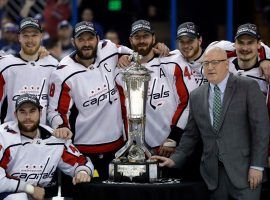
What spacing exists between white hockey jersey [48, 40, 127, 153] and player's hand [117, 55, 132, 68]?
9 cm

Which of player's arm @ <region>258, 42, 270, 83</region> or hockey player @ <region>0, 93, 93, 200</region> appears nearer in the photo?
hockey player @ <region>0, 93, 93, 200</region>

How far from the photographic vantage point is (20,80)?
25.5ft

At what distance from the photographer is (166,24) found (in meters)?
12.4

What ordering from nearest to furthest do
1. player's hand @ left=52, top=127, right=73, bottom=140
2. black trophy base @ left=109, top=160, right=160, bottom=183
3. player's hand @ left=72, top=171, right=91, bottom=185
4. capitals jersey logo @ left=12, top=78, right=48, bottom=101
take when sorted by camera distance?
black trophy base @ left=109, top=160, right=160, bottom=183, player's hand @ left=72, top=171, right=91, bottom=185, player's hand @ left=52, top=127, right=73, bottom=140, capitals jersey logo @ left=12, top=78, right=48, bottom=101

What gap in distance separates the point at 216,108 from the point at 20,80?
1593 mm

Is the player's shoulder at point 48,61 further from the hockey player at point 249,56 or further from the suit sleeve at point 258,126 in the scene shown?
the suit sleeve at point 258,126

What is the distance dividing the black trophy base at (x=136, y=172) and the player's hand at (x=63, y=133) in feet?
1.94

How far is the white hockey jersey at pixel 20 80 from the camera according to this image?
7758 mm

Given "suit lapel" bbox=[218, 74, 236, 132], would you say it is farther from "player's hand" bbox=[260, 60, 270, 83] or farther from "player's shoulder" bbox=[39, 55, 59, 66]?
"player's shoulder" bbox=[39, 55, 59, 66]

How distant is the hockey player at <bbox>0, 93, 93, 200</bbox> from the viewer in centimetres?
726

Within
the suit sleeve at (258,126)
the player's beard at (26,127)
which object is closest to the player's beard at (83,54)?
the player's beard at (26,127)

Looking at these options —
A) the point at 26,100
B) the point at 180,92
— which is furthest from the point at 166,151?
the point at 26,100

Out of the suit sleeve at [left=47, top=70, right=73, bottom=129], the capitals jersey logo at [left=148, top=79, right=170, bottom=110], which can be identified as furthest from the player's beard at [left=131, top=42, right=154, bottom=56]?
the suit sleeve at [left=47, top=70, right=73, bottom=129]

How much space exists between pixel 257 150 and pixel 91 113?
1419 mm
